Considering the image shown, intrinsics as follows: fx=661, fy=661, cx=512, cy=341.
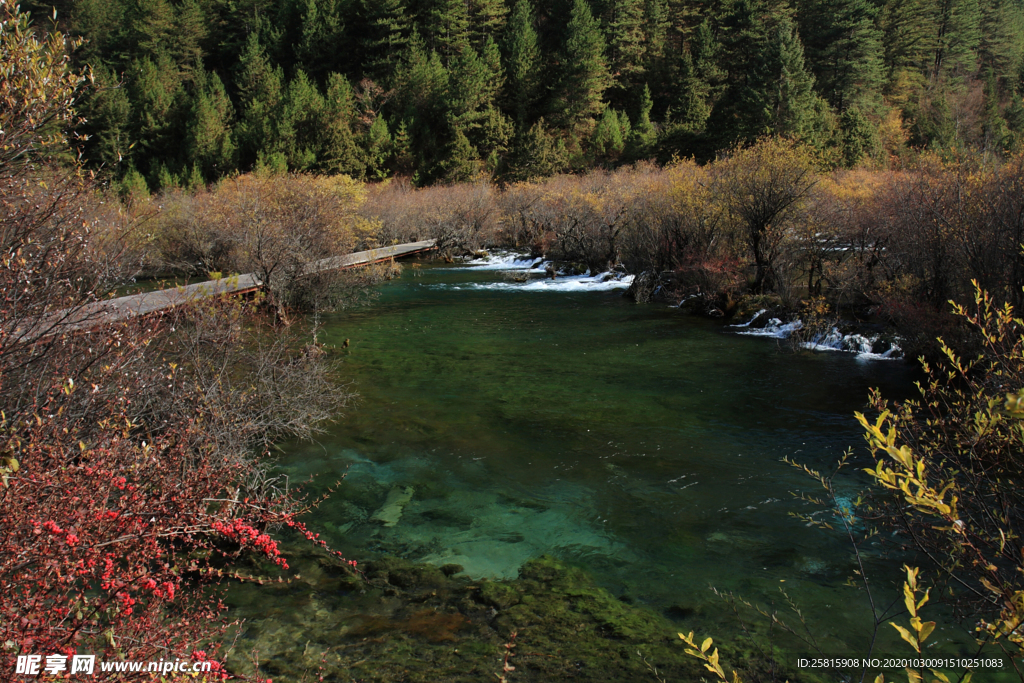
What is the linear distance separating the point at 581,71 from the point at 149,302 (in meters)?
58.5

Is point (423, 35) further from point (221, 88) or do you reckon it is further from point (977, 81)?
point (977, 81)

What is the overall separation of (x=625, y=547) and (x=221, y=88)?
72643 mm

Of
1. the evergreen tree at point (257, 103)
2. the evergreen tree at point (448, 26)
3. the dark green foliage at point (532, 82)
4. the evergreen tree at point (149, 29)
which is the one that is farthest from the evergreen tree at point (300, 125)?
the evergreen tree at point (149, 29)

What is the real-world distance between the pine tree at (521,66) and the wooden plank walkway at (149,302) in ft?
117

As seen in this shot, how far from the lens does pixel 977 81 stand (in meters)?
62.7

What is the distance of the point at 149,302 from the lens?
1554 cm

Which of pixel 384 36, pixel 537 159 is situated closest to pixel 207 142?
pixel 384 36

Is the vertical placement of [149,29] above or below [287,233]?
above

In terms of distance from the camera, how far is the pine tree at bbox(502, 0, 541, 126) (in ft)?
223

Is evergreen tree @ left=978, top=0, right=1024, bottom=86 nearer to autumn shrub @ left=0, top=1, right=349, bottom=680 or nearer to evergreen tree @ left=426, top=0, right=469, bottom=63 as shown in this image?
evergreen tree @ left=426, top=0, right=469, bottom=63

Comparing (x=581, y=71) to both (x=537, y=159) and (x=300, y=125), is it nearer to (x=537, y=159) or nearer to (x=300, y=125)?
(x=537, y=159)

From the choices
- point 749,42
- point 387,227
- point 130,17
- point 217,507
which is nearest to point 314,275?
point 217,507

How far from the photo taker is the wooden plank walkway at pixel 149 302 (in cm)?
576

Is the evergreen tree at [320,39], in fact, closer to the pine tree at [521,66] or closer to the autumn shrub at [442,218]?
the pine tree at [521,66]
